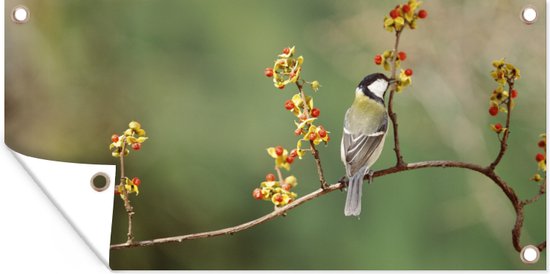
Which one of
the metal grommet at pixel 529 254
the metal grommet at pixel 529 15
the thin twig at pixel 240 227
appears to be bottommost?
the metal grommet at pixel 529 254

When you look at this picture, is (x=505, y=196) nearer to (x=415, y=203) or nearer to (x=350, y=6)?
(x=415, y=203)

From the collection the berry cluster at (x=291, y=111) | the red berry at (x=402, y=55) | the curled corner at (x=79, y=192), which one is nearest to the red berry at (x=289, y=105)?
the berry cluster at (x=291, y=111)

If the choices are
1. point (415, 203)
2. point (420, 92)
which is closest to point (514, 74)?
point (420, 92)

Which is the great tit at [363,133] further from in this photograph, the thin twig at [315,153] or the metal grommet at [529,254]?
the metal grommet at [529,254]

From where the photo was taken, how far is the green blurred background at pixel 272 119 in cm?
117

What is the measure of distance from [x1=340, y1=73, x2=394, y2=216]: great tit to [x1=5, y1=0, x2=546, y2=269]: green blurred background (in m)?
0.02

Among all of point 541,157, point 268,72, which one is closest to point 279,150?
point 268,72

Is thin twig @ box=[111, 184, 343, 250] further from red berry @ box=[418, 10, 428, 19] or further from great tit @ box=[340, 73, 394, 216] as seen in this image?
red berry @ box=[418, 10, 428, 19]

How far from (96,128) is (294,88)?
14.8 inches

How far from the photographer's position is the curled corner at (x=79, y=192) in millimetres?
1183

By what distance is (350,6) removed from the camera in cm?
118

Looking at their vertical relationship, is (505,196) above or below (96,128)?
below

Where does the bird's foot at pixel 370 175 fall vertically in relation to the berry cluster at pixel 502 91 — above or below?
below

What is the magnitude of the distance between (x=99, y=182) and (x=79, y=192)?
4 cm
